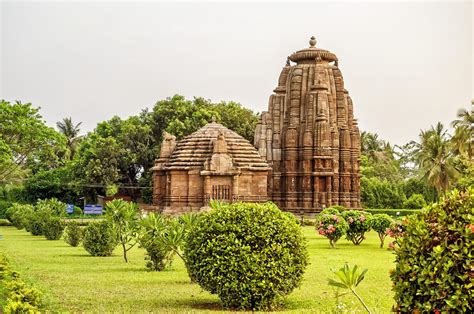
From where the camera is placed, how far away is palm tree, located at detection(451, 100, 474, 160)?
42594 millimetres

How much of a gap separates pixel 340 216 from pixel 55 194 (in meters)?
38.2

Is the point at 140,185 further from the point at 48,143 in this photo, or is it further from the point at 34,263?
the point at 34,263

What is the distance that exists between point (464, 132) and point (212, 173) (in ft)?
50.5

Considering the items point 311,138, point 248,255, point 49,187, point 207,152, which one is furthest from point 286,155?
point 248,255

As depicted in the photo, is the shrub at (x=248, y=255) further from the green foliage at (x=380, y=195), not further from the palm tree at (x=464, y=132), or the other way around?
the green foliage at (x=380, y=195)

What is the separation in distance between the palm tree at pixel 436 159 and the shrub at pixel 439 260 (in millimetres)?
46791

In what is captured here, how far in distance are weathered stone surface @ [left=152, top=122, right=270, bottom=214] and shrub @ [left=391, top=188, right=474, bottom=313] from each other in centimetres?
3383

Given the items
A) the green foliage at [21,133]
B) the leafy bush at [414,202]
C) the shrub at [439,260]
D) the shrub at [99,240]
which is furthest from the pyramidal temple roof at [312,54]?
the shrub at [439,260]

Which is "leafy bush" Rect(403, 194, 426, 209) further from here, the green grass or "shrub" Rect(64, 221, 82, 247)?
"shrub" Rect(64, 221, 82, 247)

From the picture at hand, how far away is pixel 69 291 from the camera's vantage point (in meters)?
13.6

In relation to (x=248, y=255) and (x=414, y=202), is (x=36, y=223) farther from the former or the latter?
(x=414, y=202)

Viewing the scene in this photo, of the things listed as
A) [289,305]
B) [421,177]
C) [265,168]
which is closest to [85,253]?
[289,305]

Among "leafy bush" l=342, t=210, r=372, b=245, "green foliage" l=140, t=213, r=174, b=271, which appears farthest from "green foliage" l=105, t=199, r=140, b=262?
"leafy bush" l=342, t=210, r=372, b=245

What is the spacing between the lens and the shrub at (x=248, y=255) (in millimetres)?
11070
